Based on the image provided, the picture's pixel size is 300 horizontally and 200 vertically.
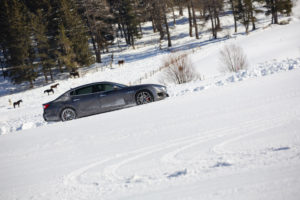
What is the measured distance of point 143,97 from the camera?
361 inches

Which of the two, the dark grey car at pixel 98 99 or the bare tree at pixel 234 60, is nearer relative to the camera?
the dark grey car at pixel 98 99

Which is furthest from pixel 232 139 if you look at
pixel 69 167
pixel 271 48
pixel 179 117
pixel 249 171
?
pixel 271 48

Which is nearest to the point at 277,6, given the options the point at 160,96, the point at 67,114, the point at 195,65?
the point at 195,65

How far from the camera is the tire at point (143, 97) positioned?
9.13 m

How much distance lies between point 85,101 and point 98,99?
557mm

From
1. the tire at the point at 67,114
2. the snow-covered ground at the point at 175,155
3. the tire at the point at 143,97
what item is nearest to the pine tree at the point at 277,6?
the tire at the point at 143,97

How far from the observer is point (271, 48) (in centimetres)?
2008

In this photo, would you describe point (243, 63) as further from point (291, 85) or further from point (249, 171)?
point (249, 171)

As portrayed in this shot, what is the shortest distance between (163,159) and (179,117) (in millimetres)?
2446

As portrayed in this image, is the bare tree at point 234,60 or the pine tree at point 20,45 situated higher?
the pine tree at point 20,45

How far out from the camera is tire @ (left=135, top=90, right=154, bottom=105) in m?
9.13

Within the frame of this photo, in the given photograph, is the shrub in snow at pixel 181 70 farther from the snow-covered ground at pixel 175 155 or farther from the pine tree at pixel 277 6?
the pine tree at pixel 277 6

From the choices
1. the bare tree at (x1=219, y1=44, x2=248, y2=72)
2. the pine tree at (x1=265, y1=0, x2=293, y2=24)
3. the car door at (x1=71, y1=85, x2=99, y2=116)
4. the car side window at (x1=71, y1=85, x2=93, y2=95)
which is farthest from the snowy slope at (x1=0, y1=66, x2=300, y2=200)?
the pine tree at (x1=265, y1=0, x2=293, y2=24)

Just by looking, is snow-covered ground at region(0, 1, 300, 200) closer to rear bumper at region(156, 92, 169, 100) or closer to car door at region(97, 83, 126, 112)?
rear bumper at region(156, 92, 169, 100)
